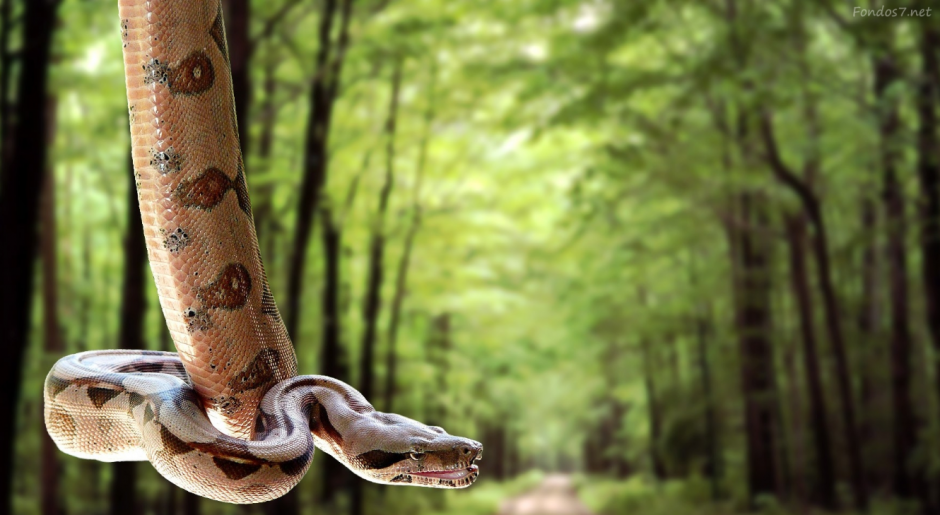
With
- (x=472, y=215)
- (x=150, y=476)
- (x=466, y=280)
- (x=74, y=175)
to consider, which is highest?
(x=74, y=175)

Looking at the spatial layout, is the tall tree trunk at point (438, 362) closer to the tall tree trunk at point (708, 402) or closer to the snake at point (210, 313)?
the tall tree trunk at point (708, 402)

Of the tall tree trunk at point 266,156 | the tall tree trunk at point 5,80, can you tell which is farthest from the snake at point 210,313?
the tall tree trunk at point 266,156

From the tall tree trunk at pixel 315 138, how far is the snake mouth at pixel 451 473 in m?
12.6

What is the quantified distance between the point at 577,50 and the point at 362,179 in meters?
7.19

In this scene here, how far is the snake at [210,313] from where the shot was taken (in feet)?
4.80

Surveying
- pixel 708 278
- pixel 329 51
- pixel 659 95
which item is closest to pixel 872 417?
pixel 708 278

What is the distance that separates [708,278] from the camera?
90.3 ft

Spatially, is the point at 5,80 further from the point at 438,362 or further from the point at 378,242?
the point at 438,362

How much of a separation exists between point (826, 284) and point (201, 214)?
19240 mm

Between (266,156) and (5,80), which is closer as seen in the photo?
(5,80)

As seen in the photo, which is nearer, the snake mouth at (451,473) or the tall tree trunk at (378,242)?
the snake mouth at (451,473)

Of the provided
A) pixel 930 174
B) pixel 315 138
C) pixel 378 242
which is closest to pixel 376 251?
pixel 378 242

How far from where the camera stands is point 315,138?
15.2 metres

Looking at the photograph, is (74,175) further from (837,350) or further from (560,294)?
(837,350)
